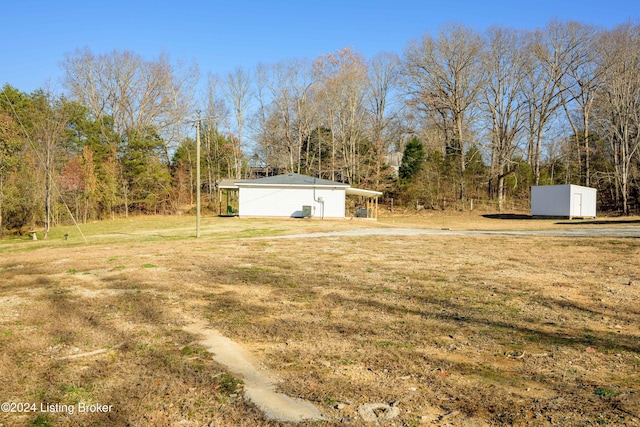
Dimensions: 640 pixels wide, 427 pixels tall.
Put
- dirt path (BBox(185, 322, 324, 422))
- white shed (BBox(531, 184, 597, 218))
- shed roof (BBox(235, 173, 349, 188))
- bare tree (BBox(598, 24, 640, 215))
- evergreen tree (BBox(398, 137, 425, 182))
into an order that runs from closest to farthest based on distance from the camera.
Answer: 1. dirt path (BBox(185, 322, 324, 422))
2. white shed (BBox(531, 184, 597, 218))
3. shed roof (BBox(235, 173, 349, 188))
4. bare tree (BBox(598, 24, 640, 215))
5. evergreen tree (BBox(398, 137, 425, 182))

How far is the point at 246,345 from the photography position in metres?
4.78

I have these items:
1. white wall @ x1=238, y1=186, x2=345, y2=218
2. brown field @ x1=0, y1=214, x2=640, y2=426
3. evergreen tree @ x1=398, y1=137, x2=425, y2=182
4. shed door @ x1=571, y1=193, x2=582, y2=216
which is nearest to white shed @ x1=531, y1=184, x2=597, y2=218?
shed door @ x1=571, y1=193, x2=582, y2=216

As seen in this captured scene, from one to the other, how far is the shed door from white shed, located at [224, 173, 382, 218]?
16.0m

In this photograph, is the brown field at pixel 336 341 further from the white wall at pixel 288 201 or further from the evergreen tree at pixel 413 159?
the evergreen tree at pixel 413 159

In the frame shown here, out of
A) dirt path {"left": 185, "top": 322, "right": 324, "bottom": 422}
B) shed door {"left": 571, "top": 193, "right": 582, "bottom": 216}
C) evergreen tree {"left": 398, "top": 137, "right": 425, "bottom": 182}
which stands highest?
evergreen tree {"left": 398, "top": 137, "right": 425, "bottom": 182}

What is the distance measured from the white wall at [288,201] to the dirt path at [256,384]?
27921 millimetres

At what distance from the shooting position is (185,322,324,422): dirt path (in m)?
3.17

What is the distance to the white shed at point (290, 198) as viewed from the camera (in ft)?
109

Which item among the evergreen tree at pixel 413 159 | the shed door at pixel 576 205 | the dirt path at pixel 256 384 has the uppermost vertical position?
the evergreen tree at pixel 413 159

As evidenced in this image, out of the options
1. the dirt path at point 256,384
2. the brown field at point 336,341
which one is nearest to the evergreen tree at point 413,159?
the brown field at point 336,341

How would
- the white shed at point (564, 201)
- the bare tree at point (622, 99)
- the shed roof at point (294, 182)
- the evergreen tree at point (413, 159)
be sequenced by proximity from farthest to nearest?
the evergreen tree at point (413, 159) < the bare tree at point (622, 99) < the shed roof at point (294, 182) < the white shed at point (564, 201)

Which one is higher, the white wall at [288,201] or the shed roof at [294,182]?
the shed roof at [294,182]

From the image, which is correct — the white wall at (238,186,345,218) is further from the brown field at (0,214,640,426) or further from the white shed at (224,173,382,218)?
the brown field at (0,214,640,426)

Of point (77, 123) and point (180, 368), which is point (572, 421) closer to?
point (180, 368)
